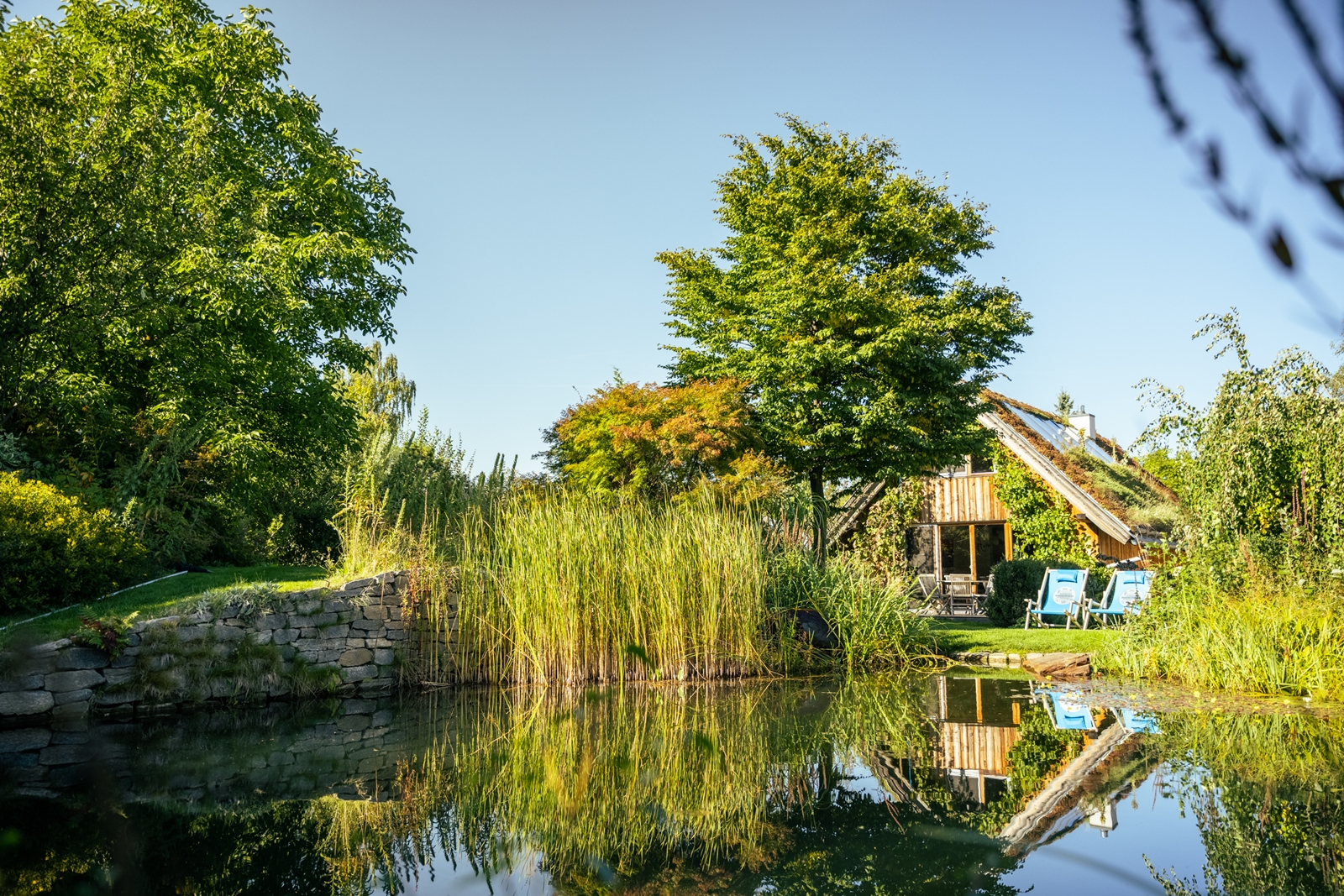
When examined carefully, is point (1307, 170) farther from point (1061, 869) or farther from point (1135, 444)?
point (1135, 444)

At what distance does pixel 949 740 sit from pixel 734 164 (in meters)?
11.4

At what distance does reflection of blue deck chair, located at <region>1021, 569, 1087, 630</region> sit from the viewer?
11766 millimetres

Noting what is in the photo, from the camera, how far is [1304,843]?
3.31m

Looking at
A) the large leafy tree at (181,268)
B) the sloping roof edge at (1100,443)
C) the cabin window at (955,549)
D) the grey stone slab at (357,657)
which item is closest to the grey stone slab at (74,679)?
the grey stone slab at (357,657)

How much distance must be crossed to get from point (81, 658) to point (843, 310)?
32.0 feet

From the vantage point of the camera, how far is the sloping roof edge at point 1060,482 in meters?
14.7

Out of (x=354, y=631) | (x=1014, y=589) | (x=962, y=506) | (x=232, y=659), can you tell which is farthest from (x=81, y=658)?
(x=962, y=506)

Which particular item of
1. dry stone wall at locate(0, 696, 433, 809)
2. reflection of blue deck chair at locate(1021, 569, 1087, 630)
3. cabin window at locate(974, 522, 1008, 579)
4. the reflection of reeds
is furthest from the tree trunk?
cabin window at locate(974, 522, 1008, 579)

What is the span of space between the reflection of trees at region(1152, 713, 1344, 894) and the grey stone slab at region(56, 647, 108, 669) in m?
7.36

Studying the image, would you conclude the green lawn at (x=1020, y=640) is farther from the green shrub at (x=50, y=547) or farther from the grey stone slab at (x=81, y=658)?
the green shrub at (x=50, y=547)

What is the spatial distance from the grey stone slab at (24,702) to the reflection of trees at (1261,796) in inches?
294

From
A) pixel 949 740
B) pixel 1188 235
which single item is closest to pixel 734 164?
pixel 949 740

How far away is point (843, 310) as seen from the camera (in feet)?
40.5

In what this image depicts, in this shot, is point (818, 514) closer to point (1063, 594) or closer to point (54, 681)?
point (1063, 594)
